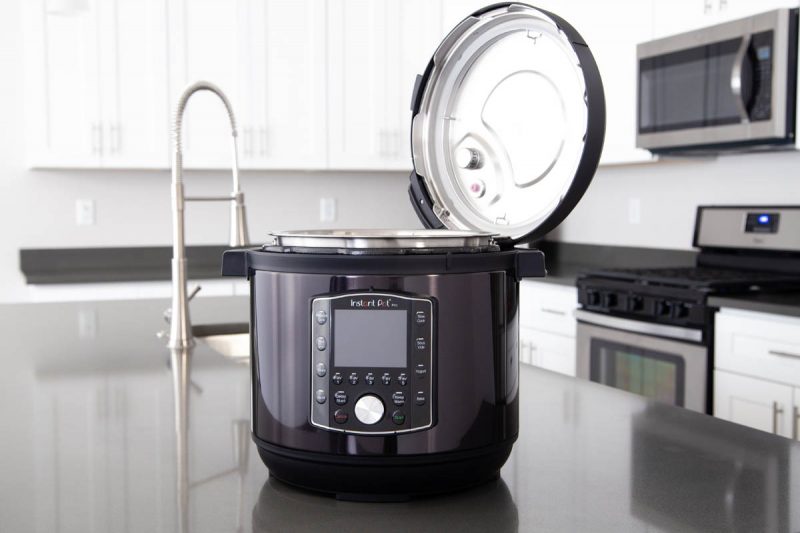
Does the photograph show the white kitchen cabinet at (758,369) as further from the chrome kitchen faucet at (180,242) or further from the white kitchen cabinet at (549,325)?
the chrome kitchen faucet at (180,242)

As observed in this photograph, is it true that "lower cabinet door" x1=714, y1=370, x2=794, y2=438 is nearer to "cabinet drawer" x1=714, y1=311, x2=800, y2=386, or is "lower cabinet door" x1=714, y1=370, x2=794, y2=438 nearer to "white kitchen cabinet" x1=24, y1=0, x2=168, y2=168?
"cabinet drawer" x1=714, y1=311, x2=800, y2=386

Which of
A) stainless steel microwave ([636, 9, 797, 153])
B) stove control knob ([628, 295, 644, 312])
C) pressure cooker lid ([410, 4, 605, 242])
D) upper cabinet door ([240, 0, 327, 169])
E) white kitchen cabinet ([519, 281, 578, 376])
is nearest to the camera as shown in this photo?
pressure cooker lid ([410, 4, 605, 242])

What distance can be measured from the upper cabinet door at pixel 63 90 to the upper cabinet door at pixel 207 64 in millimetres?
349

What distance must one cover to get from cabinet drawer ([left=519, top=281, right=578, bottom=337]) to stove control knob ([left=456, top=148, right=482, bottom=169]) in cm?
231

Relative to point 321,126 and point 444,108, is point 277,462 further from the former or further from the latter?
point 321,126

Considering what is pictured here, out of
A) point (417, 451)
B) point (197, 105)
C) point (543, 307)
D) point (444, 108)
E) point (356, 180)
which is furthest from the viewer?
point (356, 180)

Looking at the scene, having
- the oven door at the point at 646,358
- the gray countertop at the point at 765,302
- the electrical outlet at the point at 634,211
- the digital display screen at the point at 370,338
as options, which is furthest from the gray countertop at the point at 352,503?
the electrical outlet at the point at 634,211

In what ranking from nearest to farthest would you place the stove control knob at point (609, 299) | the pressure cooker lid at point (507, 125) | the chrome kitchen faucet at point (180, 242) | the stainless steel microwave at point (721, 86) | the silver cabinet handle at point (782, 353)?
the pressure cooker lid at point (507, 125), the chrome kitchen faucet at point (180, 242), the silver cabinet handle at point (782, 353), the stainless steel microwave at point (721, 86), the stove control knob at point (609, 299)

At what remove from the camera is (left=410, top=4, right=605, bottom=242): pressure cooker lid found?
3.11 ft

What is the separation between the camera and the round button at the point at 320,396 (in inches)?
30.9

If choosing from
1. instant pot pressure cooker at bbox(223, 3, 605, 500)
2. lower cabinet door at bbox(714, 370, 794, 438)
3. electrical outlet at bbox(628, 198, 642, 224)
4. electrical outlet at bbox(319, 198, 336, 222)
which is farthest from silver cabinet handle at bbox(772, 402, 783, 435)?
electrical outlet at bbox(319, 198, 336, 222)

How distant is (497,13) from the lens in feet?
3.33

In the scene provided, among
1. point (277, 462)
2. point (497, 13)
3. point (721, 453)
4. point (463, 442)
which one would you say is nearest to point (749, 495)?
point (721, 453)

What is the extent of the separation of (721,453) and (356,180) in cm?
399
